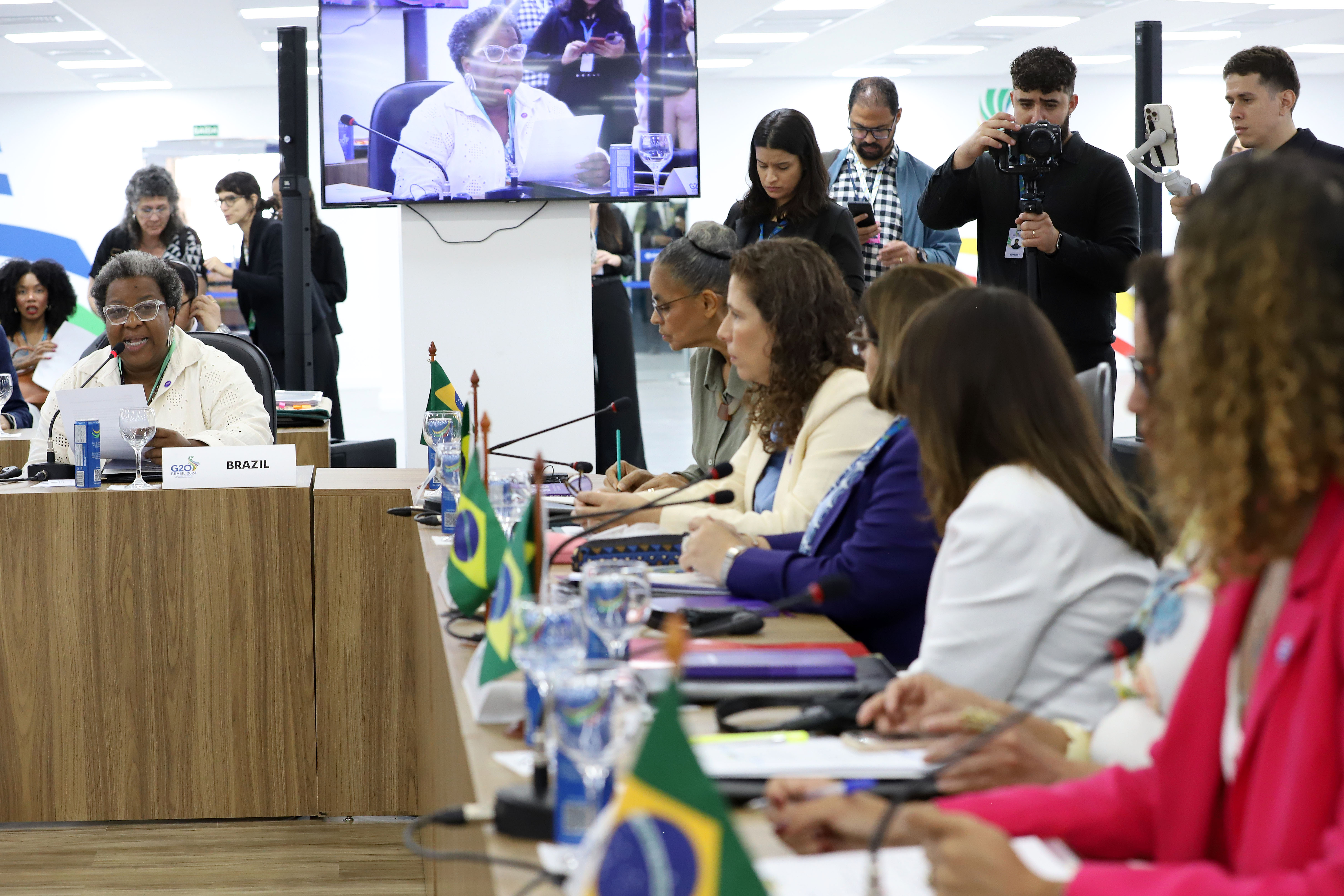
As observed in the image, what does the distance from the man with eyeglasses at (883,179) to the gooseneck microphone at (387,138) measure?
1.28 metres

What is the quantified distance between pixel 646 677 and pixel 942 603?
1.06ft

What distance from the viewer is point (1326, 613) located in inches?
31.4

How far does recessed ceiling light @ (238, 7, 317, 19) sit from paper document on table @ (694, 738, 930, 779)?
789cm

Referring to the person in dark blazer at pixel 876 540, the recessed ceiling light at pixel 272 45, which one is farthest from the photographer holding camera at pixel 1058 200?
the recessed ceiling light at pixel 272 45

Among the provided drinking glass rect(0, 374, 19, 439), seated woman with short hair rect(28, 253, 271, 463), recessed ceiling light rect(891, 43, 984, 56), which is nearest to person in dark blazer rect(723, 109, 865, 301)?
seated woman with short hair rect(28, 253, 271, 463)

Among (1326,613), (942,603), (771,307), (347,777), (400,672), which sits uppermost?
(771,307)

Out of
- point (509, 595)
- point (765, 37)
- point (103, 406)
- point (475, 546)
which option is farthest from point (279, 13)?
point (509, 595)

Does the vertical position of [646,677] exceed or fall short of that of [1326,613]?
it falls short

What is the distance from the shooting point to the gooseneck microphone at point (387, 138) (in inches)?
160

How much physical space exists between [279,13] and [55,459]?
6002 millimetres

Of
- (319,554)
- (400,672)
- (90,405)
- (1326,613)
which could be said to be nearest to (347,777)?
(400,672)

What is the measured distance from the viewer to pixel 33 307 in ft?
17.1

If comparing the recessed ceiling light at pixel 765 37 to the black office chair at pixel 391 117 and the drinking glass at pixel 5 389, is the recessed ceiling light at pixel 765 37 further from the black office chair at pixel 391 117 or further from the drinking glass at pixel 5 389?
the drinking glass at pixel 5 389

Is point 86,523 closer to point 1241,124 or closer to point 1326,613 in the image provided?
point 1326,613
